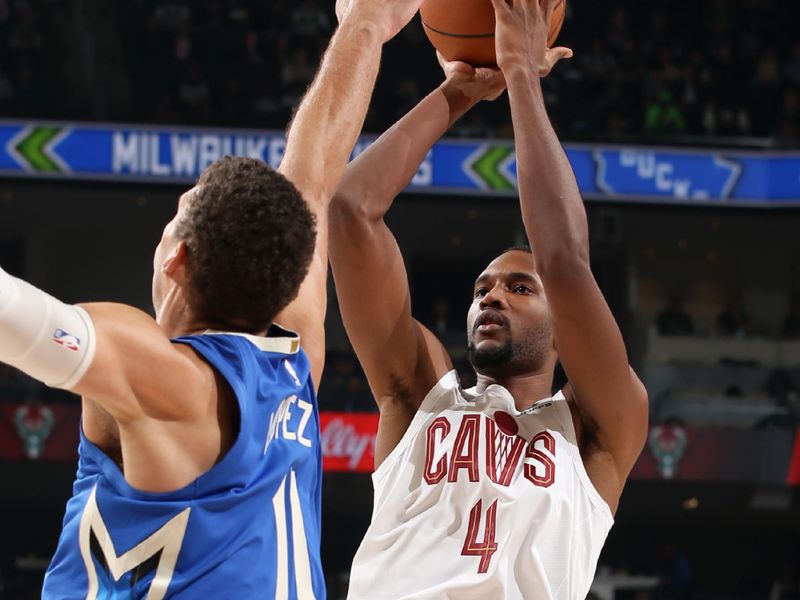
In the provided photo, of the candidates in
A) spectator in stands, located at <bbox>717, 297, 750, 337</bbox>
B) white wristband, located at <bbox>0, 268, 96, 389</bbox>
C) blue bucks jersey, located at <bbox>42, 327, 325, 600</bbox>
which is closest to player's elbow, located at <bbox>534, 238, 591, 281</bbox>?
blue bucks jersey, located at <bbox>42, 327, 325, 600</bbox>

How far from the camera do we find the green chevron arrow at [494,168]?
41.7 ft

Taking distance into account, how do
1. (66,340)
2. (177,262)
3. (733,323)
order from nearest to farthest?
(66,340) → (177,262) → (733,323)

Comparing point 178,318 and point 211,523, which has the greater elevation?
A: point 178,318

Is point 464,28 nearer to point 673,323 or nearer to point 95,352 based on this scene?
point 95,352

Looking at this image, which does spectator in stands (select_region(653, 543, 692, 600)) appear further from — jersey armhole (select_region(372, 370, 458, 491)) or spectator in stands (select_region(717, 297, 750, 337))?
jersey armhole (select_region(372, 370, 458, 491))

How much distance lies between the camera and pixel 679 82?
14727 millimetres

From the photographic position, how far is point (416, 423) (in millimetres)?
3004

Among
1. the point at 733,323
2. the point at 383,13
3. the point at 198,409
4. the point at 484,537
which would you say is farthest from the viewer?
the point at 733,323

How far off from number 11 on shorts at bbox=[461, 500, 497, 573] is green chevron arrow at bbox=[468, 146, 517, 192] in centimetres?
1012

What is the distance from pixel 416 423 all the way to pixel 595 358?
0.51 m

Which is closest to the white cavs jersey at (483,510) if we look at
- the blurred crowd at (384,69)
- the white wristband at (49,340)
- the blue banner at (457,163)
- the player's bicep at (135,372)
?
the player's bicep at (135,372)

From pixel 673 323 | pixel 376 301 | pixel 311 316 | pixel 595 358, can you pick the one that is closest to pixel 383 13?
pixel 311 316

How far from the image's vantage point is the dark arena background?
497 inches

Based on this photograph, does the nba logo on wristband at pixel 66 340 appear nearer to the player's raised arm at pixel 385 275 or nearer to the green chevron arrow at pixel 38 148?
the player's raised arm at pixel 385 275
